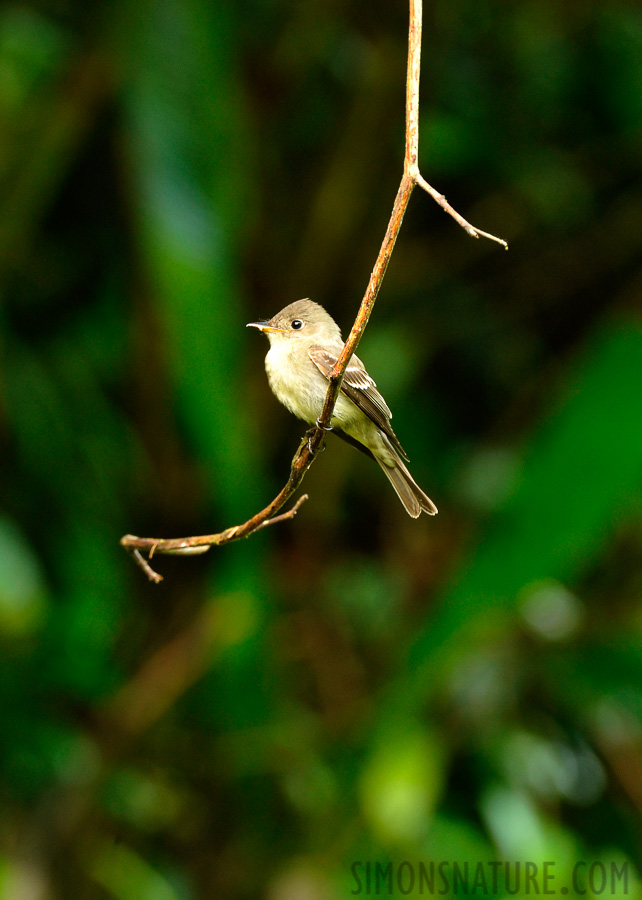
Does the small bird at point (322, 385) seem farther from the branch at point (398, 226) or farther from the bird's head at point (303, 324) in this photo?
the branch at point (398, 226)

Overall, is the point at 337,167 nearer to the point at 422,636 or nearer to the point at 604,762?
the point at 422,636

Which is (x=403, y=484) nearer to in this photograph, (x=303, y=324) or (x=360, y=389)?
(x=360, y=389)

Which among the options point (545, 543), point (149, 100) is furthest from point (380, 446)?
point (149, 100)

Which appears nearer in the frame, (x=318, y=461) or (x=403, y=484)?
(x=403, y=484)

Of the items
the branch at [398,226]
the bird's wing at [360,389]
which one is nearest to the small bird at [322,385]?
the bird's wing at [360,389]

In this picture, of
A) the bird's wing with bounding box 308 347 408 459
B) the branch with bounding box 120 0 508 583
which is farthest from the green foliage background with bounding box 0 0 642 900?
the branch with bounding box 120 0 508 583

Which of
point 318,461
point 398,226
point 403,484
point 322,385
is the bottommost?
point 318,461

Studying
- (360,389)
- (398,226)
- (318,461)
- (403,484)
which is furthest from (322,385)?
(318,461)

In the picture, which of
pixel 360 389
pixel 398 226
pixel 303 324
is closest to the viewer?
pixel 398 226

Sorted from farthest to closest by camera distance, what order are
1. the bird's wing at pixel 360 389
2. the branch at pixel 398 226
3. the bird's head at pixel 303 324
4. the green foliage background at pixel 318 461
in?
the green foliage background at pixel 318 461
the bird's head at pixel 303 324
the bird's wing at pixel 360 389
the branch at pixel 398 226
